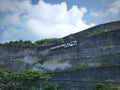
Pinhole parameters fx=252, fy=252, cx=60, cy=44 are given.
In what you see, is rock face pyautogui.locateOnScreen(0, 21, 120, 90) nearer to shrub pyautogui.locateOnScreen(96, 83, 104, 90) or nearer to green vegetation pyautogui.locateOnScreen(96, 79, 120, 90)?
green vegetation pyautogui.locateOnScreen(96, 79, 120, 90)

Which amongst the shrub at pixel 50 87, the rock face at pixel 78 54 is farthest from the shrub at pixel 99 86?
the shrub at pixel 50 87

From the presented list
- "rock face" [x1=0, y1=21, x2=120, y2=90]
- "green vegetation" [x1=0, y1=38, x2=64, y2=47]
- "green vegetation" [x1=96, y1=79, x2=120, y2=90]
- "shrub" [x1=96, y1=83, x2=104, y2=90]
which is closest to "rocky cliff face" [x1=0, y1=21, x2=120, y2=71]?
"rock face" [x1=0, y1=21, x2=120, y2=90]

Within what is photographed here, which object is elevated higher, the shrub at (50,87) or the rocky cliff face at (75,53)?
the rocky cliff face at (75,53)

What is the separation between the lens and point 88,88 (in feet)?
Answer: 60.7

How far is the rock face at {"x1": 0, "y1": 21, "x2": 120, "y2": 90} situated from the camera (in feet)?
62.9

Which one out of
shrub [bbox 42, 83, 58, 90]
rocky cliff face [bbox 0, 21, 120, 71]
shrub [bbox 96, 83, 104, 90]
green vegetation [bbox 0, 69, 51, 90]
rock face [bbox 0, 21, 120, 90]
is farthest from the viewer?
green vegetation [bbox 0, 69, 51, 90]

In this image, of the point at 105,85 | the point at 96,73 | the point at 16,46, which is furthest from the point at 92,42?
the point at 16,46

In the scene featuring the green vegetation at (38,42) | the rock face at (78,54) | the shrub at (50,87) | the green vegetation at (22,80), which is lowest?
the shrub at (50,87)

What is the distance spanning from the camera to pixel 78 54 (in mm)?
22203

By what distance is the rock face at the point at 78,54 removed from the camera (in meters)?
19.2

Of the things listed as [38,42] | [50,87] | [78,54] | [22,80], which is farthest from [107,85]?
[38,42]

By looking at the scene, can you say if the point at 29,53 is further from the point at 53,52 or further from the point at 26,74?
the point at 26,74

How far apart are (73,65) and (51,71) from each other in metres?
3.12

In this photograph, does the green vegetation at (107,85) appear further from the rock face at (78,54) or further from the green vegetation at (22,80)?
the green vegetation at (22,80)
